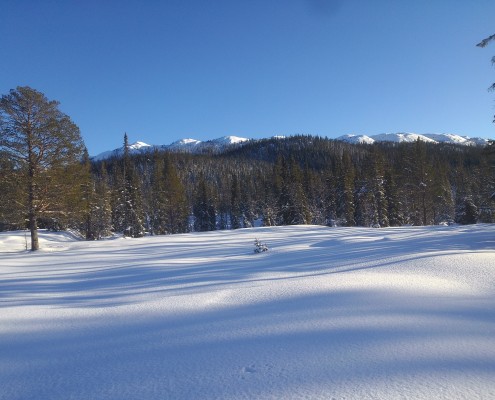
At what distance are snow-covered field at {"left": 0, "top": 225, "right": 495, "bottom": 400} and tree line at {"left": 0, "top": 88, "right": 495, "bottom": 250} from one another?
10.4 metres

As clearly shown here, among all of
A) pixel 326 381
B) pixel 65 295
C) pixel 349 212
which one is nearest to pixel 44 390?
pixel 326 381

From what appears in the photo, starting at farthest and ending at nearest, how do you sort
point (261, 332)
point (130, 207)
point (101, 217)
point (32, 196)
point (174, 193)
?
point (174, 193), point (130, 207), point (101, 217), point (32, 196), point (261, 332)

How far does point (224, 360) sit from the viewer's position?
3.00 m

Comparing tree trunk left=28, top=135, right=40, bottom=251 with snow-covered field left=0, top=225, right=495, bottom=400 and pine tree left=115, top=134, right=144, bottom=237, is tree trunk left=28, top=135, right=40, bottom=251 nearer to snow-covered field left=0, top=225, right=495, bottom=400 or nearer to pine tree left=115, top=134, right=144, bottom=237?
snow-covered field left=0, top=225, right=495, bottom=400

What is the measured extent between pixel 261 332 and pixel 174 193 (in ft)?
134

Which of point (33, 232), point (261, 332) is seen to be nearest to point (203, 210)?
point (33, 232)

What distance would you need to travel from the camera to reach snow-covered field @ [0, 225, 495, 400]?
8.48 ft

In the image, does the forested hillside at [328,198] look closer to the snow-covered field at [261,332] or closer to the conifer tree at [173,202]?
the conifer tree at [173,202]

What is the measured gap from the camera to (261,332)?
3.66 meters

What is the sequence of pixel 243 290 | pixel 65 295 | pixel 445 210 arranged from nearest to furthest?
pixel 243 290 < pixel 65 295 < pixel 445 210

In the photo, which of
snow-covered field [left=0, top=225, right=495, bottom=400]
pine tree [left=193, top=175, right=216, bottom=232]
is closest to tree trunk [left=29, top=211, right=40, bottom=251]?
snow-covered field [left=0, top=225, right=495, bottom=400]

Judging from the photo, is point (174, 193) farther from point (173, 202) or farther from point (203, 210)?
point (203, 210)

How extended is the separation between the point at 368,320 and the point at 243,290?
246cm

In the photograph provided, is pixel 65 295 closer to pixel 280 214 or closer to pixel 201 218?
pixel 280 214
